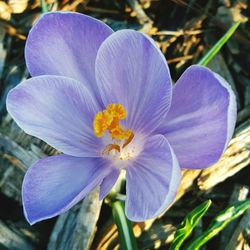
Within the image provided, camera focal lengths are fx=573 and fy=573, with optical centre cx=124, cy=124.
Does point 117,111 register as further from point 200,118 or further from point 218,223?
point 218,223

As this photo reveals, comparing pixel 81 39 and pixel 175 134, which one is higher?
pixel 81 39

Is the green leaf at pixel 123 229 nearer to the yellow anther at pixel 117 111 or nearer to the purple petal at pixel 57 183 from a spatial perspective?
the purple petal at pixel 57 183

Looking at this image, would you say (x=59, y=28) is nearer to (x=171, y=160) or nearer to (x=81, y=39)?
(x=81, y=39)

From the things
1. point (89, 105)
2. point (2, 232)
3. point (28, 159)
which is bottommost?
point (2, 232)

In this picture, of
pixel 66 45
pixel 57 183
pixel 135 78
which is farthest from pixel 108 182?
pixel 66 45

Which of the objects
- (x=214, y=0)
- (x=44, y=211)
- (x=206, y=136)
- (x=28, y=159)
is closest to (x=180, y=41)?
(x=214, y=0)

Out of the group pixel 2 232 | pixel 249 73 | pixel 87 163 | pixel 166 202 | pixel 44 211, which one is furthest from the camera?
pixel 249 73
